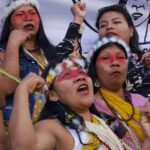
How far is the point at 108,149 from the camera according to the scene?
208 centimetres

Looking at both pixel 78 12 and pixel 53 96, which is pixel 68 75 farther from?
pixel 78 12

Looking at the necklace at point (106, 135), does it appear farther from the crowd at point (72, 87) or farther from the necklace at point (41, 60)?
the necklace at point (41, 60)

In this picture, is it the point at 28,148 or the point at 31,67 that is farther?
the point at 31,67

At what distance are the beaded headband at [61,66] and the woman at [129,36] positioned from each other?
437mm

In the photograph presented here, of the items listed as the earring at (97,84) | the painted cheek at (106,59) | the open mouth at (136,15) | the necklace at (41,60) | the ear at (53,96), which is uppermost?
the open mouth at (136,15)

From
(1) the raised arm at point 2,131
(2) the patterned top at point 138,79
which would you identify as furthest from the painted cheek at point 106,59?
(1) the raised arm at point 2,131

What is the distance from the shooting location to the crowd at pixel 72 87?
1986mm

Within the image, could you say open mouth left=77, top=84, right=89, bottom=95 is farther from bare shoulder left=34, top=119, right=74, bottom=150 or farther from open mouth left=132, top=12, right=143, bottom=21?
open mouth left=132, top=12, right=143, bottom=21

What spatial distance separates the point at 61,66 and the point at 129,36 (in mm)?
727

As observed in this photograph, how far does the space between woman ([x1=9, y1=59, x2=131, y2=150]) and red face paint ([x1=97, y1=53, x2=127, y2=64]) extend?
0.17m

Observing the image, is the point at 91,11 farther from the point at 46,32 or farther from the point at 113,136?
the point at 113,136

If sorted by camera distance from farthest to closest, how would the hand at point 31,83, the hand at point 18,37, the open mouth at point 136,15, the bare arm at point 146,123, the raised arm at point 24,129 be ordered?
the open mouth at point 136,15 < the hand at point 18,37 < the bare arm at point 146,123 < the hand at point 31,83 < the raised arm at point 24,129

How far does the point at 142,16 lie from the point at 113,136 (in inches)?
53.0

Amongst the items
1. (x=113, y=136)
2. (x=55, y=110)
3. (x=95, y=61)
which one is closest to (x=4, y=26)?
(x=95, y=61)
